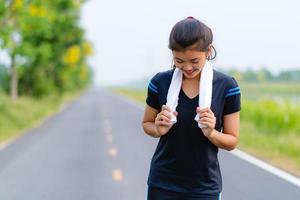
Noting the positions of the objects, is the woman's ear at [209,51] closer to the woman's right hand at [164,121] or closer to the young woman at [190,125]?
the young woman at [190,125]

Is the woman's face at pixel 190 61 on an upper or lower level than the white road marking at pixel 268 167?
upper

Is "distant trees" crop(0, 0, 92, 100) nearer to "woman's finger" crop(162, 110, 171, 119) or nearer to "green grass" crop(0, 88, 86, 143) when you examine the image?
"green grass" crop(0, 88, 86, 143)

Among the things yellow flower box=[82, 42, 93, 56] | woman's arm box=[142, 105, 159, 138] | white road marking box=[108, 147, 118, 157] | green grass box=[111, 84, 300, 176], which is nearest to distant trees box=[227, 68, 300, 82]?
green grass box=[111, 84, 300, 176]

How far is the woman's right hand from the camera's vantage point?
10.1 ft

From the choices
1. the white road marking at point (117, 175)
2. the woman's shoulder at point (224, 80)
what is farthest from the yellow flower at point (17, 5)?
the woman's shoulder at point (224, 80)

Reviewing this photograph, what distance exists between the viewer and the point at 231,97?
326 centimetres

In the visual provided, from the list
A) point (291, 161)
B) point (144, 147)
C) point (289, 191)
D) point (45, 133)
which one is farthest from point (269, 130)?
point (289, 191)

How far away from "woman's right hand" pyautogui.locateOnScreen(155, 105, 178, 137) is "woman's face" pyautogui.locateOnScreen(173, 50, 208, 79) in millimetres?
213

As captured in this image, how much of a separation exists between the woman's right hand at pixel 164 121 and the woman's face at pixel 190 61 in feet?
0.70

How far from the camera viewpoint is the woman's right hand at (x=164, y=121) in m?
3.06

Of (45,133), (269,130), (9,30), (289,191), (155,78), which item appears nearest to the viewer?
(155,78)

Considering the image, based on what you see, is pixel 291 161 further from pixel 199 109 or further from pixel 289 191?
pixel 199 109

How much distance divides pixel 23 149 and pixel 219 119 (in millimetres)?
14987

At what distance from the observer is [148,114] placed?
11.2 ft
